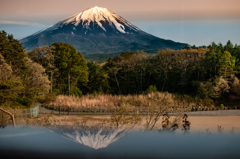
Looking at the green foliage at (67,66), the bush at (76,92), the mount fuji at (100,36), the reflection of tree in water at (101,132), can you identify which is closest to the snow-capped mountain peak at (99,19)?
the mount fuji at (100,36)

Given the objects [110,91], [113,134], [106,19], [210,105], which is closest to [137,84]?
[110,91]

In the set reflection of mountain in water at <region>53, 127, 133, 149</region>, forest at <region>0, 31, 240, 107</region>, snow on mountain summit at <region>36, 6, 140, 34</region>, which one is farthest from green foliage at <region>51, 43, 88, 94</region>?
snow on mountain summit at <region>36, 6, 140, 34</region>

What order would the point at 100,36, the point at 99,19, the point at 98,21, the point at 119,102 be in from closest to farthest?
1. the point at 119,102
2. the point at 99,19
3. the point at 100,36
4. the point at 98,21

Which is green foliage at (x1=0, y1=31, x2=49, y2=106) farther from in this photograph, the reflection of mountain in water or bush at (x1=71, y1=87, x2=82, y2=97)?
the reflection of mountain in water

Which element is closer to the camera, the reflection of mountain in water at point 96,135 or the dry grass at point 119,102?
the reflection of mountain in water at point 96,135

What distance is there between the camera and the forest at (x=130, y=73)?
69.2 ft

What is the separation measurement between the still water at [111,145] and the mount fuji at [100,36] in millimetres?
76283

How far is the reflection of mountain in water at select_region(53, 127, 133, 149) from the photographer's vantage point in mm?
10164

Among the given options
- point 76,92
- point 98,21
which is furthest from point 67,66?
point 98,21

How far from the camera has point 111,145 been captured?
991 cm

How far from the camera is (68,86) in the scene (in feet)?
95.9

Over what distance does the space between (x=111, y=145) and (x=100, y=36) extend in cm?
9223

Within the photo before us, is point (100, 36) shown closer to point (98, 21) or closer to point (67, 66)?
point (98, 21)

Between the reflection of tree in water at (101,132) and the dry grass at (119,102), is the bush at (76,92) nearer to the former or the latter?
the dry grass at (119,102)
